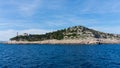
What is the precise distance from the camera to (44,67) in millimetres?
58094

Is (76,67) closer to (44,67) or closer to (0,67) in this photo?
(44,67)

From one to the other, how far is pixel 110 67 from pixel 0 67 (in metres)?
27.1

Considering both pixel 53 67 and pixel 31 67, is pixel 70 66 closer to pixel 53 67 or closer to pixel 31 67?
pixel 53 67

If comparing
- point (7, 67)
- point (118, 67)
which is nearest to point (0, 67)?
point (7, 67)

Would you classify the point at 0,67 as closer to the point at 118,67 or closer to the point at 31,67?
the point at 31,67

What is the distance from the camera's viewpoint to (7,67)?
59719 mm

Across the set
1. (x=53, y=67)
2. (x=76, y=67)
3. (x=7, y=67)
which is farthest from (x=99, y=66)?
(x=7, y=67)

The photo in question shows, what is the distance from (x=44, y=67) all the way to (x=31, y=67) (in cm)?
316

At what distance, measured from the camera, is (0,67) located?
59.0 m

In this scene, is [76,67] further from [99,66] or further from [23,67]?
[23,67]

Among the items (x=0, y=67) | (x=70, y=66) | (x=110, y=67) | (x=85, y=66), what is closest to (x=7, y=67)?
(x=0, y=67)

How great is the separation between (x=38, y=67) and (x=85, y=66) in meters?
11.6

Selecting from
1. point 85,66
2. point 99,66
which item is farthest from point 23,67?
point 99,66

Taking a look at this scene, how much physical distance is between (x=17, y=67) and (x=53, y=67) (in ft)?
29.1
